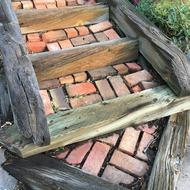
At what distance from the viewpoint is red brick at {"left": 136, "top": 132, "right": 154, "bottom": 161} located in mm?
2082

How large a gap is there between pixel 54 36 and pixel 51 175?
115cm

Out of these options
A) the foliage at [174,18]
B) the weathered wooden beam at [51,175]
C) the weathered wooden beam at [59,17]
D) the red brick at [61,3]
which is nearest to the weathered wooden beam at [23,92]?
the weathered wooden beam at [51,175]

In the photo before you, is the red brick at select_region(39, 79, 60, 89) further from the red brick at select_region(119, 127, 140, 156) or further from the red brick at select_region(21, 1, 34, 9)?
the red brick at select_region(21, 1, 34, 9)

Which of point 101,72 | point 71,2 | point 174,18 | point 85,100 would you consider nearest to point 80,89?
point 85,100

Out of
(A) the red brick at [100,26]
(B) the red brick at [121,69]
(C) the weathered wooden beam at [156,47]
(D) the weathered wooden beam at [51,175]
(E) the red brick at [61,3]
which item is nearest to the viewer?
(D) the weathered wooden beam at [51,175]

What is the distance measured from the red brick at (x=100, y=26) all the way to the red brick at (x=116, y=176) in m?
1.18

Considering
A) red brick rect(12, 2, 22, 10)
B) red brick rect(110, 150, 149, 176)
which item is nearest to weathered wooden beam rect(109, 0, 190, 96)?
red brick rect(110, 150, 149, 176)

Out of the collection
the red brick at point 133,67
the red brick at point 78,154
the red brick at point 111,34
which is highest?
the red brick at point 111,34

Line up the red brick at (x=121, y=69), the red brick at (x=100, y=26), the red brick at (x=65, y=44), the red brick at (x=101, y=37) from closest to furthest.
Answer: the red brick at (x=121, y=69) → the red brick at (x=65, y=44) → the red brick at (x=101, y=37) → the red brick at (x=100, y=26)

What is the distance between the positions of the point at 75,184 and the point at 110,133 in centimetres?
43

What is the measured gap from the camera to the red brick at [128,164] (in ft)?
6.57

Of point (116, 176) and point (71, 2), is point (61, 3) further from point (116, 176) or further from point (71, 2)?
point (116, 176)

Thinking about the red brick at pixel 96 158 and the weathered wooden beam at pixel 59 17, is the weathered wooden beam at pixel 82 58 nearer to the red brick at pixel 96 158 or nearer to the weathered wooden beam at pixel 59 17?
the weathered wooden beam at pixel 59 17

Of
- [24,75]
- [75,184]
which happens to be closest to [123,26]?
[24,75]
